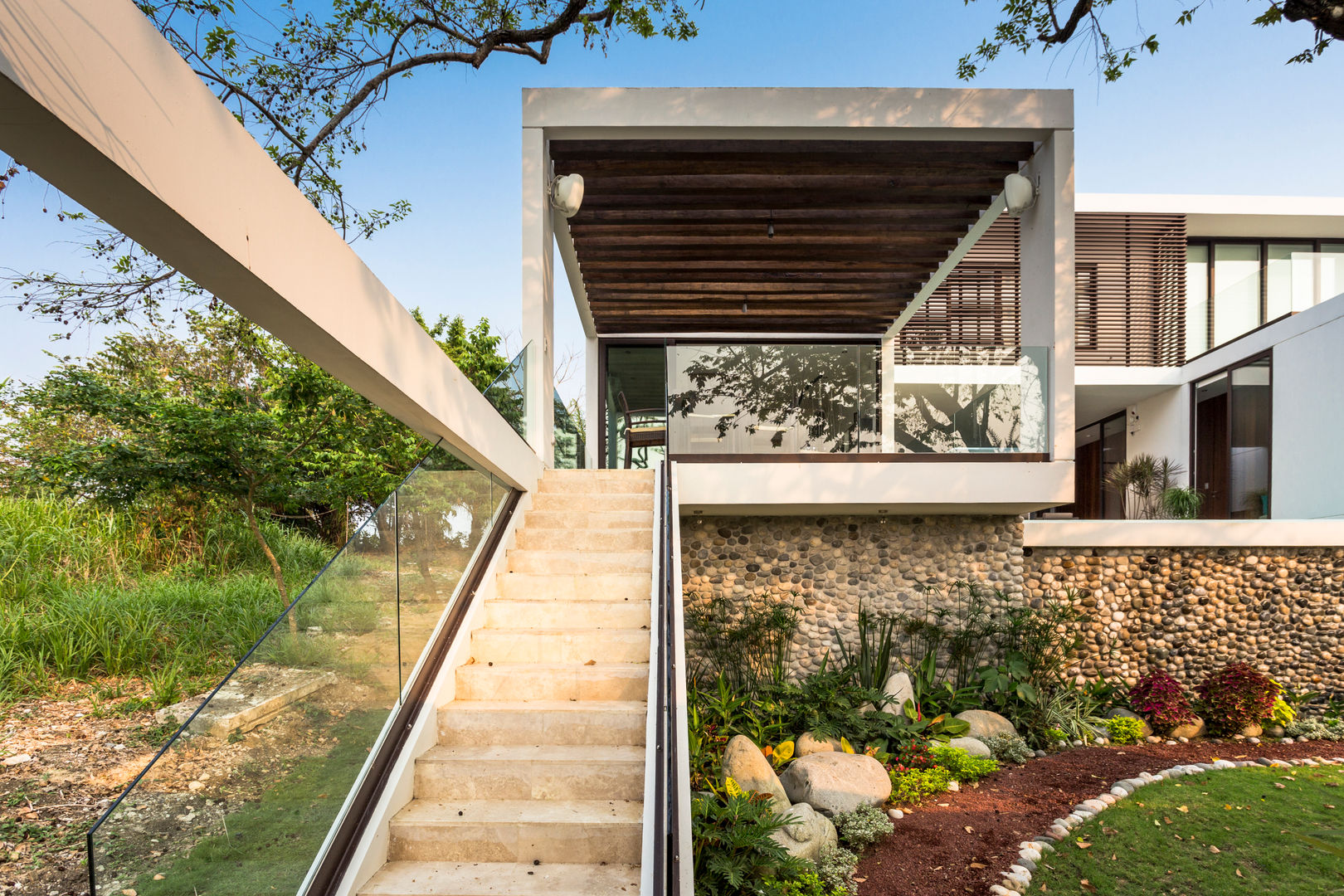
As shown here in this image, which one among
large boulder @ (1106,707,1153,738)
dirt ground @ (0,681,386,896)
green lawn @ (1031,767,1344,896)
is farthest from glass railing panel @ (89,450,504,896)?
large boulder @ (1106,707,1153,738)

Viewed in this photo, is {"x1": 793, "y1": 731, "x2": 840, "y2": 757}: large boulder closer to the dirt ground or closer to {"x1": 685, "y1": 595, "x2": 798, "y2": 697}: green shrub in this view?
{"x1": 685, "y1": 595, "x2": 798, "y2": 697}: green shrub

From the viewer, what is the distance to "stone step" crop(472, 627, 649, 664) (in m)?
4.51

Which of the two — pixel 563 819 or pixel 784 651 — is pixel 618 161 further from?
pixel 563 819

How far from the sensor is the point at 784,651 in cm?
771

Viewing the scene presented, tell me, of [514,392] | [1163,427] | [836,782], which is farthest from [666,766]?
[1163,427]

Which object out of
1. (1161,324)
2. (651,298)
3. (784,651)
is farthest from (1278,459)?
(651,298)

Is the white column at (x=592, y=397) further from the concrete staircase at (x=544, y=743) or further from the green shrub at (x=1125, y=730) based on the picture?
the green shrub at (x=1125, y=730)

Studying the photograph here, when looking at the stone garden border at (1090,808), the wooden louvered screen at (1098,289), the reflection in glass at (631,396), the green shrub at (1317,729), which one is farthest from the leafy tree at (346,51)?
the green shrub at (1317,729)

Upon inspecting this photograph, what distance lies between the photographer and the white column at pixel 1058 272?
6832mm

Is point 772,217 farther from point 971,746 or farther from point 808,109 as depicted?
point 971,746

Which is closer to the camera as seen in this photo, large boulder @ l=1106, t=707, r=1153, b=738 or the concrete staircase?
the concrete staircase

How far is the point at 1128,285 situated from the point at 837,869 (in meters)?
12.8

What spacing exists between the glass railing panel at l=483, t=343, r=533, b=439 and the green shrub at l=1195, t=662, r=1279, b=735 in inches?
302

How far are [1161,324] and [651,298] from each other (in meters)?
9.84
